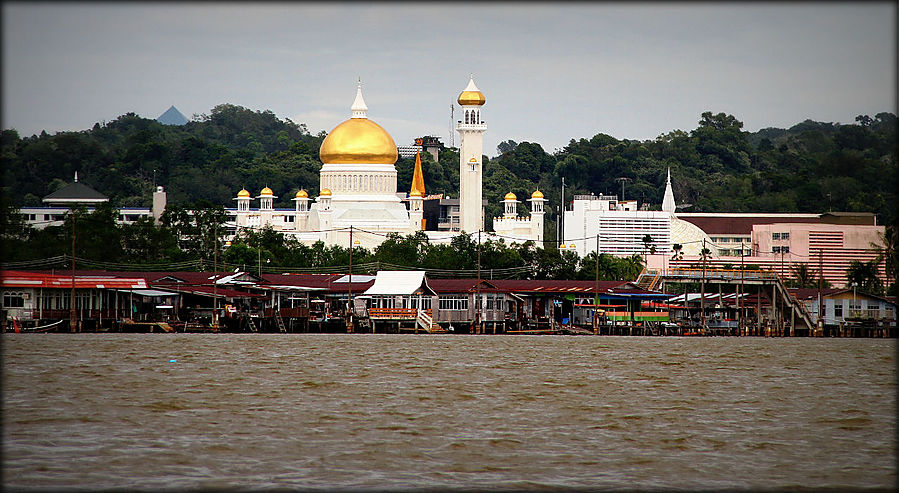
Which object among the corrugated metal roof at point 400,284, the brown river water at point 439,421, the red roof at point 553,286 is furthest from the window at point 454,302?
the brown river water at point 439,421

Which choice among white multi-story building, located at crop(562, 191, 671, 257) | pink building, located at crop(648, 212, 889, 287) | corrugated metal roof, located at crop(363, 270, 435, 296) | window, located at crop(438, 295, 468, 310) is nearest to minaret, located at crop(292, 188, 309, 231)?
white multi-story building, located at crop(562, 191, 671, 257)

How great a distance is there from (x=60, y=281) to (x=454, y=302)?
727 inches

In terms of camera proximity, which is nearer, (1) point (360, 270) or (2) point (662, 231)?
(1) point (360, 270)

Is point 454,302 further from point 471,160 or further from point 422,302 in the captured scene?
point 471,160

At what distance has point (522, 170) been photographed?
171375 mm

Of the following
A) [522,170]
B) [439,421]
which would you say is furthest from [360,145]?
[439,421]

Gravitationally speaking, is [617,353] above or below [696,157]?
below

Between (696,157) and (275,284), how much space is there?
4383 inches

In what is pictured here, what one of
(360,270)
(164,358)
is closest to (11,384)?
(164,358)

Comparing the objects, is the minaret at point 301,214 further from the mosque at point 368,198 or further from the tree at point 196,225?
the tree at point 196,225

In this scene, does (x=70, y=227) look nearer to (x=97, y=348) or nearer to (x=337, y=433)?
(x=97, y=348)

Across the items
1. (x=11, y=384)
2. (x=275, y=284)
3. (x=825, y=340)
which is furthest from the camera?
(x=275, y=284)

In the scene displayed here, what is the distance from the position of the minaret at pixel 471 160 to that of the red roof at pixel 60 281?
165ft

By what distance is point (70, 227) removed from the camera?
282 ft
